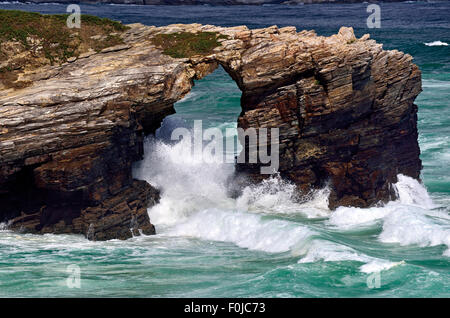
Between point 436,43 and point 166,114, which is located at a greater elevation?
point 166,114

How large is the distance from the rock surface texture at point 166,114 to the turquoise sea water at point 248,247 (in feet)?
3.36

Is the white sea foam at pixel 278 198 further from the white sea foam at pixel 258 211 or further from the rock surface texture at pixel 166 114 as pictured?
the rock surface texture at pixel 166 114

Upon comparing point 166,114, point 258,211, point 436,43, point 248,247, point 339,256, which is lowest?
point 258,211

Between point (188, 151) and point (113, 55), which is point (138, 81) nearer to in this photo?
point (113, 55)

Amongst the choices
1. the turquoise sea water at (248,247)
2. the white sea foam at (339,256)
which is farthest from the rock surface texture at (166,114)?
the white sea foam at (339,256)

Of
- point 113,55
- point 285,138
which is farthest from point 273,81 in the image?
point 113,55

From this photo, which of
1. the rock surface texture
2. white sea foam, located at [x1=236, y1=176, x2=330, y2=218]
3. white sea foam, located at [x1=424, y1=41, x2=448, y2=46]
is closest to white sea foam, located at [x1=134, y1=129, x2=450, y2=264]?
white sea foam, located at [x1=236, y1=176, x2=330, y2=218]

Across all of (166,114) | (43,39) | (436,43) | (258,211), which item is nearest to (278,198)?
(258,211)

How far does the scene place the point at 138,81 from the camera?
2673 centimetres

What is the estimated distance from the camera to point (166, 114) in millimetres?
29000

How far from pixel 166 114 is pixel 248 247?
7.06 meters

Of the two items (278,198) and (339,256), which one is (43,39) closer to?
(278,198)

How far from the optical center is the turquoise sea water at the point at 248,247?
63.3 ft
